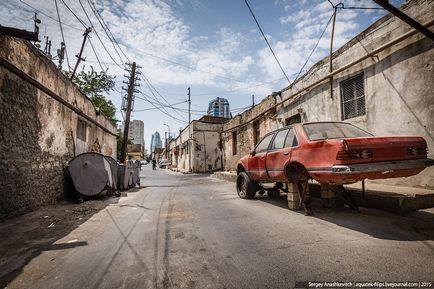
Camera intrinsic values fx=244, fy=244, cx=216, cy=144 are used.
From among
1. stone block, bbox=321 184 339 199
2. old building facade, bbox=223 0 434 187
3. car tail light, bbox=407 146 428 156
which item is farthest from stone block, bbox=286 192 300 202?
old building facade, bbox=223 0 434 187

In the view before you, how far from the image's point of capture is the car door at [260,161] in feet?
19.3

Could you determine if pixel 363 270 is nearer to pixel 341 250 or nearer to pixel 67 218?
pixel 341 250

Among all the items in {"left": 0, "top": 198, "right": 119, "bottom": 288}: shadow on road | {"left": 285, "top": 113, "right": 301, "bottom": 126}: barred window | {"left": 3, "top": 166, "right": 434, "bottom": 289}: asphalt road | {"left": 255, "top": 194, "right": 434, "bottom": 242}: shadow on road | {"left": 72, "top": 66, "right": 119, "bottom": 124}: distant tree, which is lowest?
{"left": 0, "top": 198, "right": 119, "bottom": 288}: shadow on road

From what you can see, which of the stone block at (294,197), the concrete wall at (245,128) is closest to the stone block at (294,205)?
the stone block at (294,197)

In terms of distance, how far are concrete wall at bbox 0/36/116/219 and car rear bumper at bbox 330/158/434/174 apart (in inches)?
243

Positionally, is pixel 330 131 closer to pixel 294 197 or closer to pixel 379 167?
pixel 379 167

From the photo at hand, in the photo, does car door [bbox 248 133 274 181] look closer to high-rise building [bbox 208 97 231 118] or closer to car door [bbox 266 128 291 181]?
car door [bbox 266 128 291 181]

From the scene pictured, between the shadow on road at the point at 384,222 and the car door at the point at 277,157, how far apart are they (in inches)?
35.3

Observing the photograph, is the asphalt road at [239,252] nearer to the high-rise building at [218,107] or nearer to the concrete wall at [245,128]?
the concrete wall at [245,128]

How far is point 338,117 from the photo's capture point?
8.35m

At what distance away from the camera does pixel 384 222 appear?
3.88 metres

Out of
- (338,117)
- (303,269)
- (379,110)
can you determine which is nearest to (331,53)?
(338,117)

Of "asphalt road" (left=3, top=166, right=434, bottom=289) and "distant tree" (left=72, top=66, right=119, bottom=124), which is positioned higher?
"distant tree" (left=72, top=66, right=119, bottom=124)

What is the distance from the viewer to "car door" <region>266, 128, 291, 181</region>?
503 centimetres
